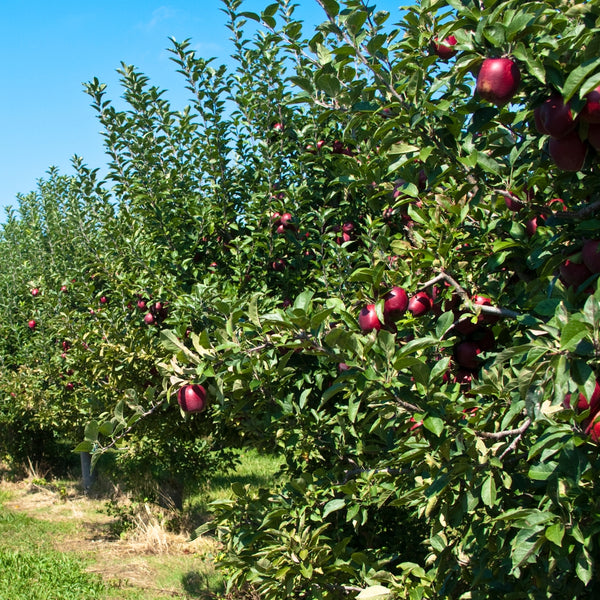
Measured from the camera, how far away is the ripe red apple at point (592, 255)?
4.78 feet

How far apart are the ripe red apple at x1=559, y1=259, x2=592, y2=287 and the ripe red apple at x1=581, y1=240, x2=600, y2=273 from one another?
64mm

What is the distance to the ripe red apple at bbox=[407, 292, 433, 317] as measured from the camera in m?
2.08

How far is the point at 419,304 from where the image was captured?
2080mm

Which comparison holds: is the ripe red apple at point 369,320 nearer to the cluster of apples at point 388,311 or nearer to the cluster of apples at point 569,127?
the cluster of apples at point 388,311

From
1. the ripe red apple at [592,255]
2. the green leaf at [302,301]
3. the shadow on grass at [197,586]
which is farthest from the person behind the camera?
the shadow on grass at [197,586]

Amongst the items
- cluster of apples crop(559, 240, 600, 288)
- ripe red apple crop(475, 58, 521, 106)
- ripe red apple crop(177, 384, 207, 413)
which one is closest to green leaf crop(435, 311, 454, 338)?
cluster of apples crop(559, 240, 600, 288)

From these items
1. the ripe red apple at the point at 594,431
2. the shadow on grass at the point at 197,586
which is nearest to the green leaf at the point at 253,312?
the ripe red apple at the point at 594,431

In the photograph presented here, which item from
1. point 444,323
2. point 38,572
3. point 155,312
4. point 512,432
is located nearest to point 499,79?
point 444,323

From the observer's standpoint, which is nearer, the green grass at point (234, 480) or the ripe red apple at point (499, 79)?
the ripe red apple at point (499, 79)


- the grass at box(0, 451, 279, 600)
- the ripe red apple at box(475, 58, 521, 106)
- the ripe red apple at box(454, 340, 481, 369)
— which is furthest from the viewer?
the grass at box(0, 451, 279, 600)

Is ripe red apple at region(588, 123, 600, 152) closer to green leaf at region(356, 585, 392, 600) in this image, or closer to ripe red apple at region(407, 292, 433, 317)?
ripe red apple at region(407, 292, 433, 317)

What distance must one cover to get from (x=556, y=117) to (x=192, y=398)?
1.51 metres

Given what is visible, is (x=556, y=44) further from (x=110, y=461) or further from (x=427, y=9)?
(x=110, y=461)

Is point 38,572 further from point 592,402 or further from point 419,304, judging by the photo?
point 592,402
